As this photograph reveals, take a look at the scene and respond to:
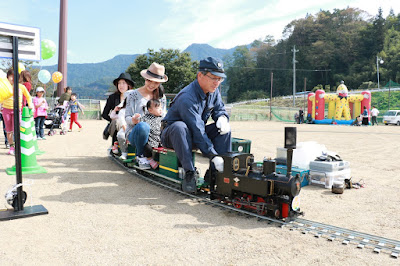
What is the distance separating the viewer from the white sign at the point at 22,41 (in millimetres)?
3177

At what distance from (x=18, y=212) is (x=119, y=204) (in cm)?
103

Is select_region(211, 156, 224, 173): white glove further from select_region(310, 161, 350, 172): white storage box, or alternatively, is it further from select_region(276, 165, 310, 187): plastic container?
select_region(310, 161, 350, 172): white storage box

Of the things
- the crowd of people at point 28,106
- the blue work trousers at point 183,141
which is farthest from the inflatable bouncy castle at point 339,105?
the blue work trousers at point 183,141

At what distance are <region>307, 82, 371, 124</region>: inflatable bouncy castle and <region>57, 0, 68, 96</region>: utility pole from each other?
21226 millimetres

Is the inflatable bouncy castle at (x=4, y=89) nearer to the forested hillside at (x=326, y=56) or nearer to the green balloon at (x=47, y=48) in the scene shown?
the green balloon at (x=47, y=48)

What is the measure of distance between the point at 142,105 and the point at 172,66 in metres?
49.0

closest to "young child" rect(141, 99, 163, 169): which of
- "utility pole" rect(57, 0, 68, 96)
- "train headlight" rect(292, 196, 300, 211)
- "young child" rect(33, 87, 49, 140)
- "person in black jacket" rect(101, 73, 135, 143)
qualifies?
"person in black jacket" rect(101, 73, 135, 143)

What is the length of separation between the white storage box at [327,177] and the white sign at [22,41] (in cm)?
406

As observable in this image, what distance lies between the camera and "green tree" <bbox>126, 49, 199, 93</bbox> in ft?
174

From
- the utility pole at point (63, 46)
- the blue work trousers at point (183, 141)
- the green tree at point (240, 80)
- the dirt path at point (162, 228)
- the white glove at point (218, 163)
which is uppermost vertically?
the green tree at point (240, 80)

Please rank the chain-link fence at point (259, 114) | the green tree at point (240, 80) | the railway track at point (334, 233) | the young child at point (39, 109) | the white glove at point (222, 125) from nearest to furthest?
1. the railway track at point (334, 233)
2. the white glove at point (222, 125)
3. the young child at point (39, 109)
4. the chain-link fence at point (259, 114)
5. the green tree at point (240, 80)

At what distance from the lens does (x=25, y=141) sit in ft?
17.6

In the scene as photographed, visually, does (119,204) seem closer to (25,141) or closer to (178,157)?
(178,157)

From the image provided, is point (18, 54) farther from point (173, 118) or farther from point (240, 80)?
point (240, 80)
